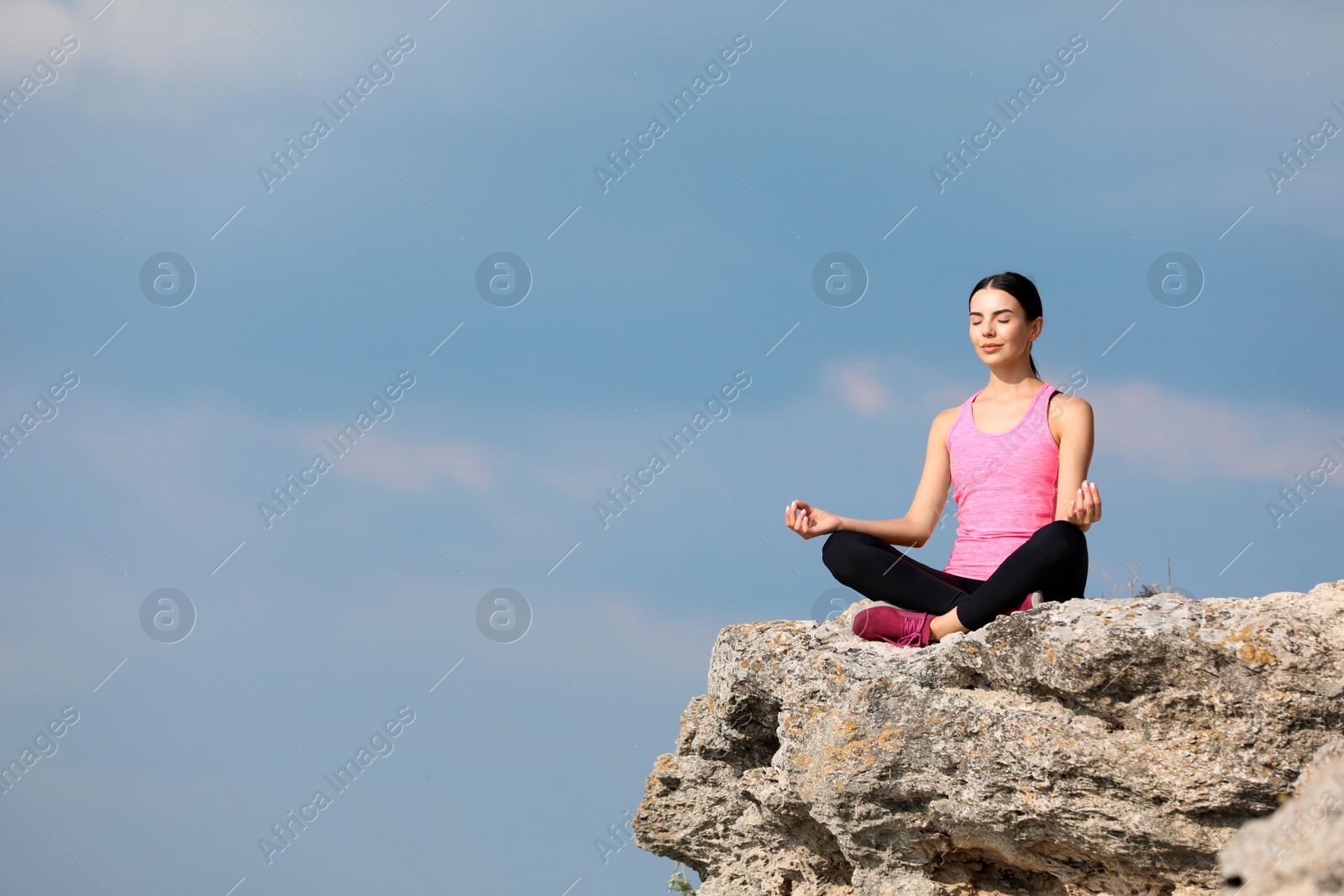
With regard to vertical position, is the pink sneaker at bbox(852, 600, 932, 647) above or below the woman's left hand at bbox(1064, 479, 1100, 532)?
below

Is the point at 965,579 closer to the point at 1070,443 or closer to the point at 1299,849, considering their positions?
the point at 1070,443

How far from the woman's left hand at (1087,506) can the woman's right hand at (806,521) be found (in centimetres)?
136

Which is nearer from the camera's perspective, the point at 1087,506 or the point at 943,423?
the point at 1087,506

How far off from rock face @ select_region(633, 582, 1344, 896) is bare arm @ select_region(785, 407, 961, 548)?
25.5 inches

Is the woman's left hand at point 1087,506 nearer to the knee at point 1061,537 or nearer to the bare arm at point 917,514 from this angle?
the knee at point 1061,537

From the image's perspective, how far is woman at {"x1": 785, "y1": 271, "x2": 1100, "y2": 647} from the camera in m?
6.29

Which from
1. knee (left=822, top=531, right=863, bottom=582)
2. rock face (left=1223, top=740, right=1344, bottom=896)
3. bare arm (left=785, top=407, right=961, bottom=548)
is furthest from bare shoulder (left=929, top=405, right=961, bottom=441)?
rock face (left=1223, top=740, right=1344, bottom=896)

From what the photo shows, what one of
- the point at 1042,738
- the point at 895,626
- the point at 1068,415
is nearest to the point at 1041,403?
the point at 1068,415

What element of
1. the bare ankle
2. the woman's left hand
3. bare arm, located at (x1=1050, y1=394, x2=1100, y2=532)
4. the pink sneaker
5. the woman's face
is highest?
the woman's face

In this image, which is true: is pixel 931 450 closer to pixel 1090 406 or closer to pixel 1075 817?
pixel 1090 406

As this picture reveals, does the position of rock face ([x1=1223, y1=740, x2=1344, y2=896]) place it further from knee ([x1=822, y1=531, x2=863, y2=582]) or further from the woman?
knee ([x1=822, y1=531, x2=863, y2=582])

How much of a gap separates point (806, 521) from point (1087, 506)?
157 cm

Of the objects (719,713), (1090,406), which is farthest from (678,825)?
(1090,406)

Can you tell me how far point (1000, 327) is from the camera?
23.8 feet
